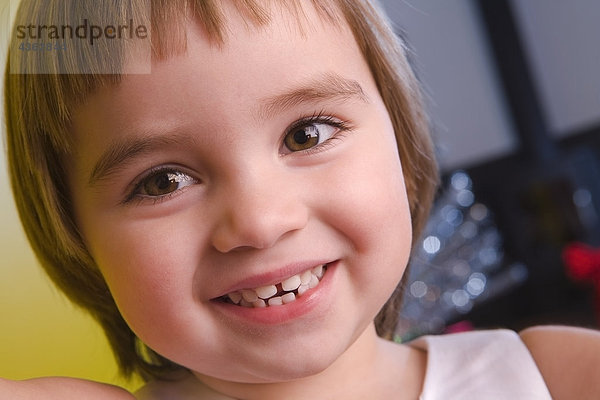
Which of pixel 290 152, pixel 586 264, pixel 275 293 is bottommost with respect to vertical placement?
pixel 586 264

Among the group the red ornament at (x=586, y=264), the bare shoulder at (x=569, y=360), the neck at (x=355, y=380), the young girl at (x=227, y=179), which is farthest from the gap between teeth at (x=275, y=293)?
the red ornament at (x=586, y=264)

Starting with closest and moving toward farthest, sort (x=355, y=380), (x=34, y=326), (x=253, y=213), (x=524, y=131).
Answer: (x=253, y=213) → (x=355, y=380) → (x=34, y=326) → (x=524, y=131)

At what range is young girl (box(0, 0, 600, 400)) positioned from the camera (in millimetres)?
599

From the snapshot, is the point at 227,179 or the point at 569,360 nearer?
the point at 227,179

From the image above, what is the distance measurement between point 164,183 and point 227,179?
0.06 m

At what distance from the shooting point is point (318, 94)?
65cm

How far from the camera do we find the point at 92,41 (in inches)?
25.3

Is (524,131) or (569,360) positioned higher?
(524,131)

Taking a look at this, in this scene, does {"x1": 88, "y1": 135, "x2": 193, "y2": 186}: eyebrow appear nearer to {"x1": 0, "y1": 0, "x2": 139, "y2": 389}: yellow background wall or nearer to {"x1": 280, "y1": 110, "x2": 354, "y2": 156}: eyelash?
{"x1": 280, "y1": 110, "x2": 354, "y2": 156}: eyelash


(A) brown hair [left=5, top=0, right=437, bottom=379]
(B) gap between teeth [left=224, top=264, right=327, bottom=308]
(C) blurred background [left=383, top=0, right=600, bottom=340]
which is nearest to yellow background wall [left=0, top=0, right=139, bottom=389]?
(A) brown hair [left=5, top=0, right=437, bottom=379]

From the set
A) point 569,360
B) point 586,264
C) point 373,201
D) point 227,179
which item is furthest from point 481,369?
point 586,264

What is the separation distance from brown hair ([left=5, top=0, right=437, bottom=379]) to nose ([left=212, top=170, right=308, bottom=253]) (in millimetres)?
112

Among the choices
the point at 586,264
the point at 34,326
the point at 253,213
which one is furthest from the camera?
the point at 586,264

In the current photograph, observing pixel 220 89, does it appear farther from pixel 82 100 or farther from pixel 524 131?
pixel 524 131
